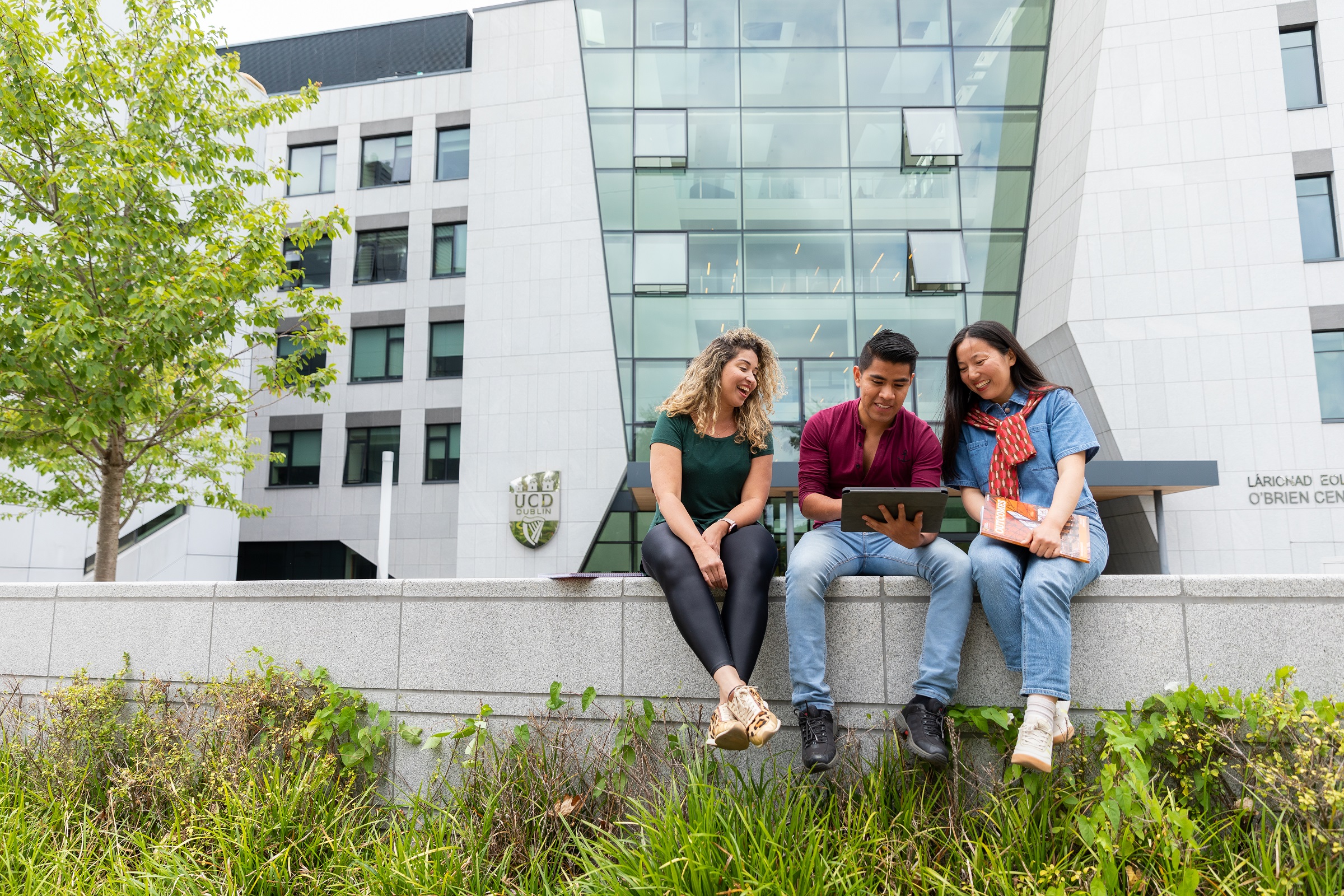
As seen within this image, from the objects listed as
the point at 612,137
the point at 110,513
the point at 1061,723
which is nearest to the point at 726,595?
the point at 1061,723

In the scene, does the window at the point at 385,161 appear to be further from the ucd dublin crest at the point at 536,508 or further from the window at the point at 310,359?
the ucd dublin crest at the point at 536,508

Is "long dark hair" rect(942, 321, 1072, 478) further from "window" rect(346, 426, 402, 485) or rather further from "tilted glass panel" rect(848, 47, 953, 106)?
"window" rect(346, 426, 402, 485)

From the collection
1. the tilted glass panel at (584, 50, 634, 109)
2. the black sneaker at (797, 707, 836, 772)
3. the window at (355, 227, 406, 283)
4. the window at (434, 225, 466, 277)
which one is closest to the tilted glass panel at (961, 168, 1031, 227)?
the tilted glass panel at (584, 50, 634, 109)

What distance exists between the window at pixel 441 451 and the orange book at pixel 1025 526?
1714 centimetres

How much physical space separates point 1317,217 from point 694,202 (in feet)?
33.3

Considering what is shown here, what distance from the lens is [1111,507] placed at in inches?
536

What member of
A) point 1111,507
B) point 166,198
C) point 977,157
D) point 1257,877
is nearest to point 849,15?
point 977,157

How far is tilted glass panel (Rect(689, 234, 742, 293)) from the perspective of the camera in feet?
46.5

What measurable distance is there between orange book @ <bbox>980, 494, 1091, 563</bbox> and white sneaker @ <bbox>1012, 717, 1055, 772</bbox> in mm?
709

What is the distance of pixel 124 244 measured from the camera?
7.27m

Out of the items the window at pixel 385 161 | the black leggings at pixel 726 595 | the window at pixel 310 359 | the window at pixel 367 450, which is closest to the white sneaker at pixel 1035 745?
the black leggings at pixel 726 595

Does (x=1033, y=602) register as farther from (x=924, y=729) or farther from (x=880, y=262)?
(x=880, y=262)

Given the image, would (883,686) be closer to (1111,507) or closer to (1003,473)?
(1003,473)

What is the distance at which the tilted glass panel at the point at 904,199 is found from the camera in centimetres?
1413
